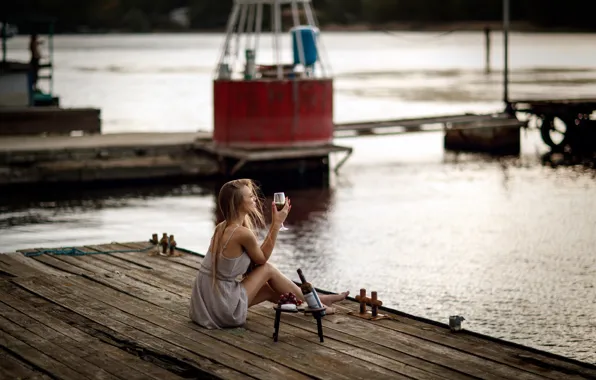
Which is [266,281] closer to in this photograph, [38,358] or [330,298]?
[330,298]

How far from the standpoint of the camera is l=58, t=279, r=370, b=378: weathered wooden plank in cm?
864

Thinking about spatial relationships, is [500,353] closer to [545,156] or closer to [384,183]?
[384,183]

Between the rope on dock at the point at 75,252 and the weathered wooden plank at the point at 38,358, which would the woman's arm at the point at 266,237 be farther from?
the rope on dock at the point at 75,252

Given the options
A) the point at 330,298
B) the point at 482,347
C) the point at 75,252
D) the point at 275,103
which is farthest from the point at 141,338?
the point at 275,103

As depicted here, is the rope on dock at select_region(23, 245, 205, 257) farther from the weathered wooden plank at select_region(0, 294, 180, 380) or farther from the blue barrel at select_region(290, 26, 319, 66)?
the blue barrel at select_region(290, 26, 319, 66)

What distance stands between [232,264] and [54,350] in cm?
142

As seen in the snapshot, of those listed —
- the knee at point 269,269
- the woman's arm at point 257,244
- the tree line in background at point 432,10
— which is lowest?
the knee at point 269,269

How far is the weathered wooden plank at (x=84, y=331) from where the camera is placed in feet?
28.5

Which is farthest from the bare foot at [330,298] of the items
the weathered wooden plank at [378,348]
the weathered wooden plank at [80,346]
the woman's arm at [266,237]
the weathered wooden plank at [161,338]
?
the weathered wooden plank at [80,346]

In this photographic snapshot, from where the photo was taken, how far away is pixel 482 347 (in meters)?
9.16

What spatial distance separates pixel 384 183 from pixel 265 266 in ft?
50.2

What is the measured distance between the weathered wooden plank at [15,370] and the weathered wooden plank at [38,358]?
0.06 metres

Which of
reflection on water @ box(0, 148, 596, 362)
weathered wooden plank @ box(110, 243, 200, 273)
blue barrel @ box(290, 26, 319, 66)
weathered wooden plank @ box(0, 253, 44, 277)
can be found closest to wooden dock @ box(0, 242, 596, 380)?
weathered wooden plank @ box(0, 253, 44, 277)

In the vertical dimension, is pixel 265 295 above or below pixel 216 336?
above
